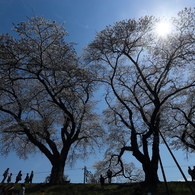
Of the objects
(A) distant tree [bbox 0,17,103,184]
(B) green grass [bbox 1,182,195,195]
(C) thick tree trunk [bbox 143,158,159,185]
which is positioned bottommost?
(B) green grass [bbox 1,182,195,195]

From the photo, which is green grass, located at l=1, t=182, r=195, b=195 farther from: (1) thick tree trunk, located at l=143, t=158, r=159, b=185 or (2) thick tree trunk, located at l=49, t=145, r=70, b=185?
(2) thick tree trunk, located at l=49, t=145, r=70, b=185

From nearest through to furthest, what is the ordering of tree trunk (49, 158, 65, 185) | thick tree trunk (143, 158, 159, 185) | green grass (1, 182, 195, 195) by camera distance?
green grass (1, 182, 195, 195), thick tree trunk (143, 158, 159, 185), tree trunk (49, 158, 65, 185)

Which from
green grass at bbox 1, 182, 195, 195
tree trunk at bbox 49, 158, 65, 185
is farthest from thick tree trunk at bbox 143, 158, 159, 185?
tree trunk at bbox 49, 158, 65, 185

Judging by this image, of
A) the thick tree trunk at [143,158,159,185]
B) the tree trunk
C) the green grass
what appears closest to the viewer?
the green grass

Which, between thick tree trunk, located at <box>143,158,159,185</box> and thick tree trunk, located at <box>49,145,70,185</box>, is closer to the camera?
thick tree trunk, located at <box>143,158,159,185</box>

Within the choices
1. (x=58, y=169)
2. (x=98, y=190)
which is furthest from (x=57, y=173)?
(x=98, y=190)

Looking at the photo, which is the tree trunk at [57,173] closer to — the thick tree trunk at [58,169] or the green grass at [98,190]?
the thick tree trunk at [58,169]

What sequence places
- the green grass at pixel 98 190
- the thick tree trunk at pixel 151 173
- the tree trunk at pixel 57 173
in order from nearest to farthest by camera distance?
the green grass at pixel 98 190 < the thick tree trunk at pixel 151 173 < the tree trunk at pixel 57 173

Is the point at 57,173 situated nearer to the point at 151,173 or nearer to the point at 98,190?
the point at 98,190

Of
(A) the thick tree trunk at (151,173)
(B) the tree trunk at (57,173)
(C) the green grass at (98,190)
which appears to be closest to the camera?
(C) the green grass at (98,190)

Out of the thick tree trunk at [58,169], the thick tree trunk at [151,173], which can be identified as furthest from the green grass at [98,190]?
the thick tree trunk at [58,169]

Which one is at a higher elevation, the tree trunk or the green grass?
the tree trunk

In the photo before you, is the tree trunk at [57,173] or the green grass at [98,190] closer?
the green grass at [98,190]

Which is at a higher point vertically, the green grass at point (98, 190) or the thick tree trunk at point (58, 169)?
the thick tree trunk at point (58, 169)
